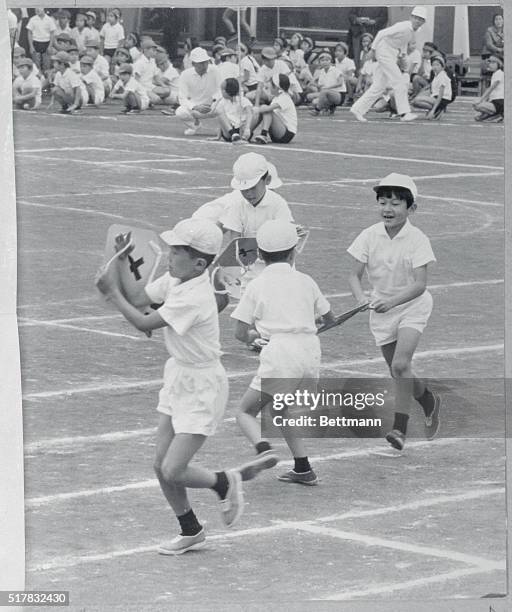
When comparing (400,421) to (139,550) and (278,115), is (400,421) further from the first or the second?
(278,115)

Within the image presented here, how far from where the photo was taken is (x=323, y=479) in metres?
7.32

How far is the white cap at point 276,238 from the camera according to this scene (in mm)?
7539

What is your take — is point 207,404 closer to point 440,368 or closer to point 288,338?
point 288,338

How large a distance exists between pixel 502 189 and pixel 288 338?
1.04 m

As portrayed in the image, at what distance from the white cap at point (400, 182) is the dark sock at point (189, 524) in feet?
4.94

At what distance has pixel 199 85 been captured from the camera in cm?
736

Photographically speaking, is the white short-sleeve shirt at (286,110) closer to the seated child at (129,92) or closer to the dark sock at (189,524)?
the seated child at (129,92)

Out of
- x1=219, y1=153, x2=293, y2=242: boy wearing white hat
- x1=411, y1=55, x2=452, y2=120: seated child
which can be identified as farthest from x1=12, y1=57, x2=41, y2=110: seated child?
x1=411, y1=55, x2=452, y2=120: seated child

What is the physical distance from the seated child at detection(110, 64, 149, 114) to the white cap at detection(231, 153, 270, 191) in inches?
19.1

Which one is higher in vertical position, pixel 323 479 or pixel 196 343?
pixel 196 343

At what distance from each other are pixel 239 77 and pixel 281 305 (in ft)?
3.07

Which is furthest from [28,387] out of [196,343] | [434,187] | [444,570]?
[434,187]

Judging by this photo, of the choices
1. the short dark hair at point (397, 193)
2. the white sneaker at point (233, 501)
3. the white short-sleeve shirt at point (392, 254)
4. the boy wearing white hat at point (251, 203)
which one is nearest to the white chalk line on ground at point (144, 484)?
the white sneaker at point (233, 501)

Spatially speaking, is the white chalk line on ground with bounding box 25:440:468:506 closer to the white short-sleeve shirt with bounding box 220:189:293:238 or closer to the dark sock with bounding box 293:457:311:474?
the dark sock with bounding box 293:457:311:474
